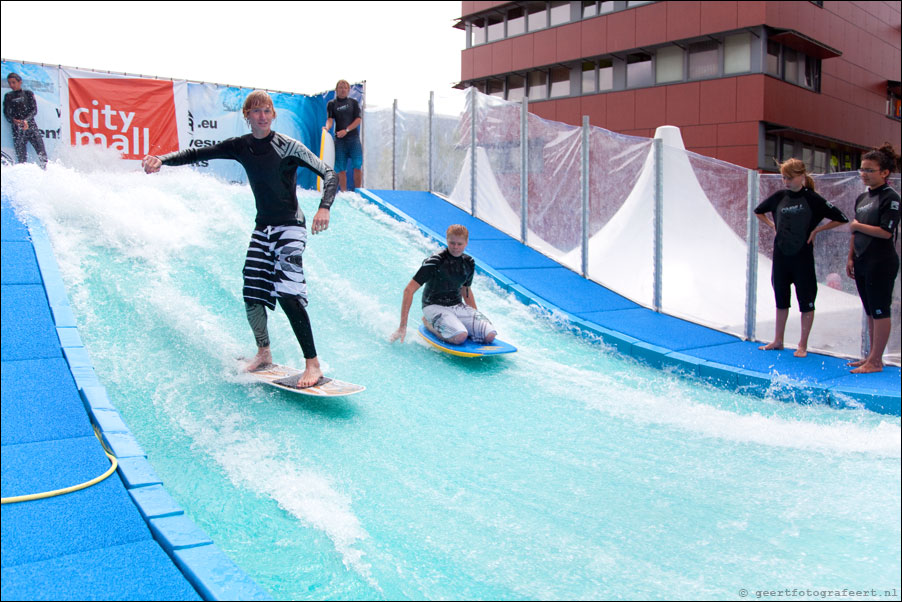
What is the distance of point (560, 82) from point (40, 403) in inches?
1005

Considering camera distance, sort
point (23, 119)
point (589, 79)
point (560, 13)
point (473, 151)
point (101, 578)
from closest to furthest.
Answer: point (101, 578), point (473, 151), point (23, 119), point (589, 79), point (560, 13)

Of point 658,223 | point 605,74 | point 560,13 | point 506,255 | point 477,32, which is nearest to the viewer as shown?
point 658,223

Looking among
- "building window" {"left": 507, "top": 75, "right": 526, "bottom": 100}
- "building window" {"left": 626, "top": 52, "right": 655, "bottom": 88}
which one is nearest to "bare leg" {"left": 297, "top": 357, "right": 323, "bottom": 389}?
"building window" {"left": 626, "top": 52, "right": 655, "bottom": 88}

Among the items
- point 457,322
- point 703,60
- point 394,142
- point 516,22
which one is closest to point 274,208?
point 457,322

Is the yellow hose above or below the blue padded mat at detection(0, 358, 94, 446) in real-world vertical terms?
below

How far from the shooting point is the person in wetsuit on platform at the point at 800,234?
6.85 metres

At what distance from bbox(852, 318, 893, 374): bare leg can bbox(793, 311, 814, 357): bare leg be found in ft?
1.76

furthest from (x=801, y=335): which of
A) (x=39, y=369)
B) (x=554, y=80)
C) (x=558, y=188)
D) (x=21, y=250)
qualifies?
(x=554, y=80)

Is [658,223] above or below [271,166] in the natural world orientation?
below

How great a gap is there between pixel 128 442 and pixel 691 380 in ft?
16.0

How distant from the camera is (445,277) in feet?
21.4

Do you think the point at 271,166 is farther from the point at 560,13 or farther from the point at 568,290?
the point at 560,13

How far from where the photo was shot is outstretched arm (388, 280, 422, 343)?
6.20 meters

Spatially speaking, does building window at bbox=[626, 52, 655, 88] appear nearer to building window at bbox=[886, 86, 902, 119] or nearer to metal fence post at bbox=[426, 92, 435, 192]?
building window at bbox=[886, 86, 902, 119]
